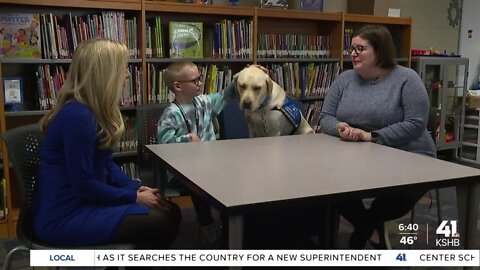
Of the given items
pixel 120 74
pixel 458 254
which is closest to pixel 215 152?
pixel 120 74

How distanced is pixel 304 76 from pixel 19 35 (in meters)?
2.16

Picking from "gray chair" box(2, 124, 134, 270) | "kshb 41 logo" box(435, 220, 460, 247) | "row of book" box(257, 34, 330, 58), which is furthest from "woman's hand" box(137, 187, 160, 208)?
"row of book" box(257, 34, 330, 58)

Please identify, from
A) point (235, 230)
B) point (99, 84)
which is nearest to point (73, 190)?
point (99, 84)

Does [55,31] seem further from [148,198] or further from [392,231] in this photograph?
[392,231]

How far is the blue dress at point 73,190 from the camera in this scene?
143cm

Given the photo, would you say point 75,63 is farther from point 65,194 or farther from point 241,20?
point 241,20

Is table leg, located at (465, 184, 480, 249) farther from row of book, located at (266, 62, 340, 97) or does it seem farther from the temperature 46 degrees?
row of book, located at (266, 62, 340, 97)

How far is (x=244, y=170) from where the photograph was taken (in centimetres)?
153

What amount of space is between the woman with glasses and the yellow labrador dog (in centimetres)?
20

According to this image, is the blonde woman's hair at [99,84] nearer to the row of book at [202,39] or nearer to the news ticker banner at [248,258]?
the news ticker banner at [248,258]

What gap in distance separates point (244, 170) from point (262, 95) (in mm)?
904

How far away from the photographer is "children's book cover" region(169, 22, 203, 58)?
10.7 ft

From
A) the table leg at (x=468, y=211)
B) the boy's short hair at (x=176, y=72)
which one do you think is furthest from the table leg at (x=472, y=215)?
the boy's short hair at (x=176, y=72)

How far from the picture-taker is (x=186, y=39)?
331 centimetres
